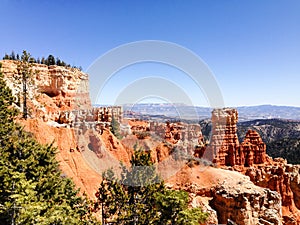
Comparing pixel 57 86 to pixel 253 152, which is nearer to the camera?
pixel 253 152

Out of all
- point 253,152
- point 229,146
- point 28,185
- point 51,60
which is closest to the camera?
point 28,185

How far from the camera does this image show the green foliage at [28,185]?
10633mm

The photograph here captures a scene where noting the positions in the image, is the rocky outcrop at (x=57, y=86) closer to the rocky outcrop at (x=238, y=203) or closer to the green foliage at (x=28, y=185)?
the rocky outcrop at (x=238, y=203)

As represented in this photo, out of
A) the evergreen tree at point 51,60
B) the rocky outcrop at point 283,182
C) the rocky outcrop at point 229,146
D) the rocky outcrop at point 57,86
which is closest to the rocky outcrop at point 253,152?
the rocky outcrop at point 229,146

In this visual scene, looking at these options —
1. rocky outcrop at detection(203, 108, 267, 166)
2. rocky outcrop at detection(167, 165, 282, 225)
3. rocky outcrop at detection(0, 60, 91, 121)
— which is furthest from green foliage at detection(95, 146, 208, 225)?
rocky outcrop at detection(0, 60, 91, 121)

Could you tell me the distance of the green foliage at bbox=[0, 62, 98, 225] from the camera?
10.6 metres

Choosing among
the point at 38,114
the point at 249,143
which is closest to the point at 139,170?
the point at 38,114

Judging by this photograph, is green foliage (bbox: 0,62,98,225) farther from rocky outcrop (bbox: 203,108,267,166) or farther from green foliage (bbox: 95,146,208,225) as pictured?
rocky outcrop (bbox: 203,108,267,166)

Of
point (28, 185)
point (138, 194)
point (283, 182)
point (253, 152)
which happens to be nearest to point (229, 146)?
point (253, 152)

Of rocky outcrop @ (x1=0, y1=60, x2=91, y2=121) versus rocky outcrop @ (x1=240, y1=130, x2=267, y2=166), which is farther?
rocky outcrop @ (x1=0, y1=60, x2=91, y2=121)

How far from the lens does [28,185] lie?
36.0ft

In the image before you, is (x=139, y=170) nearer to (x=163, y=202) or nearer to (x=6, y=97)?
(x=163, y=202)

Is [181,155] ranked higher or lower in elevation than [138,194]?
lower

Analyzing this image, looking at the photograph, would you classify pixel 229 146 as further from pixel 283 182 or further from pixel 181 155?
pixel 181 155
